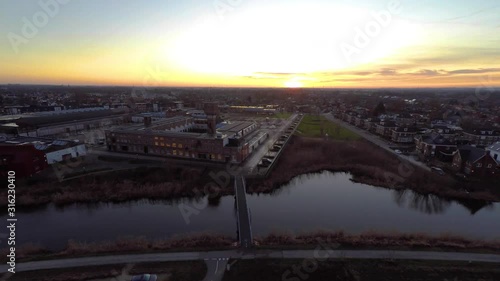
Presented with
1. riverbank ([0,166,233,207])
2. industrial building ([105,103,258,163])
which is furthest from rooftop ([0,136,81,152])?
riverbank ([0,166,233,207])

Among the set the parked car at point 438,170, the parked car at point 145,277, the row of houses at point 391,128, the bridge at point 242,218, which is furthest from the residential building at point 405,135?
the parked car at point 145,277

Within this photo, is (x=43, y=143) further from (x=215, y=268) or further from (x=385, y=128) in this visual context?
(x=385, y=128)

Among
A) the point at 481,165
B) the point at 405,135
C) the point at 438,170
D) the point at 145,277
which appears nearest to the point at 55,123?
the point at 145,277

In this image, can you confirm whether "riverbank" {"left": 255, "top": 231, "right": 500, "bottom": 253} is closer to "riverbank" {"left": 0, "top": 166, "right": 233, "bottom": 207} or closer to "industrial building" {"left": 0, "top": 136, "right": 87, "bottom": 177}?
"riverbank" {"left": 0, "top": 166, "right": 233, "bottom": 207}

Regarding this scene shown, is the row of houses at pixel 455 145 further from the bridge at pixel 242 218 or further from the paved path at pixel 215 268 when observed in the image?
the paved path at pixel 215 268

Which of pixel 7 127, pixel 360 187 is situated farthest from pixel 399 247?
pixel 7 127

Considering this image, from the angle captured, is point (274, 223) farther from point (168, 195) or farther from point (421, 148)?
point (421, 148)
